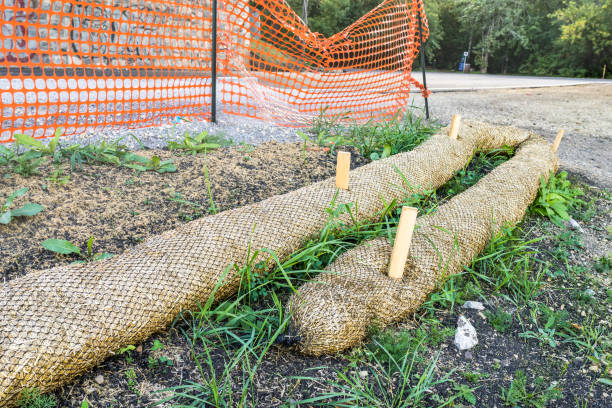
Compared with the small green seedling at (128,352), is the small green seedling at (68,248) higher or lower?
higher

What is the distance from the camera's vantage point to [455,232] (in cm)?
219

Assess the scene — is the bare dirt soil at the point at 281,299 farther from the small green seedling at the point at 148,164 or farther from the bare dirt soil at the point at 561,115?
the bare dirt soil at the point at 561,115

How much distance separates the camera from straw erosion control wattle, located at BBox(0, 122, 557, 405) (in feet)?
4.31

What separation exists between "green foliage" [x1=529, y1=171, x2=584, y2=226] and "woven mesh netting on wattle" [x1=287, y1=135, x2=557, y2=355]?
0.23 metres

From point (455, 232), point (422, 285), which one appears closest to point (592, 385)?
point (422, 285)

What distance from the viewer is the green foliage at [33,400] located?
49.0 inches

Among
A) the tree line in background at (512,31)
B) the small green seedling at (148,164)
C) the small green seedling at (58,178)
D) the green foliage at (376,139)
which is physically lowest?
the small green seedling at (58,178)

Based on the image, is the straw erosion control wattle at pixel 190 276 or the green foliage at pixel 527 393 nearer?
the straw erosion control wattle at pixel 190 276

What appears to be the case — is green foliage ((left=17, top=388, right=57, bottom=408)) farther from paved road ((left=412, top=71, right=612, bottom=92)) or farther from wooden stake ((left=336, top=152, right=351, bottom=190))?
paved road ((left=412, top=71, right=612, bottom=92))

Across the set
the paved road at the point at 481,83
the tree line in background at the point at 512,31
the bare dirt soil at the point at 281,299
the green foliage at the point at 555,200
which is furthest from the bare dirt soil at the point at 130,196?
the tree line in background at the point at 512,31

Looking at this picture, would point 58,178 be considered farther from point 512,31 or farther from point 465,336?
point 512,31

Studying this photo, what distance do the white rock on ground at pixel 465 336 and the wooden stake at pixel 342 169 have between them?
97 centimetres

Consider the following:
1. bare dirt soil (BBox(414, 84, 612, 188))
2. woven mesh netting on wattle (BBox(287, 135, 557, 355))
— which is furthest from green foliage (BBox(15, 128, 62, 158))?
bare dirt soil (BBox(414, 84, 612, 188))

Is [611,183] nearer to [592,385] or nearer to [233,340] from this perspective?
[592,385]
